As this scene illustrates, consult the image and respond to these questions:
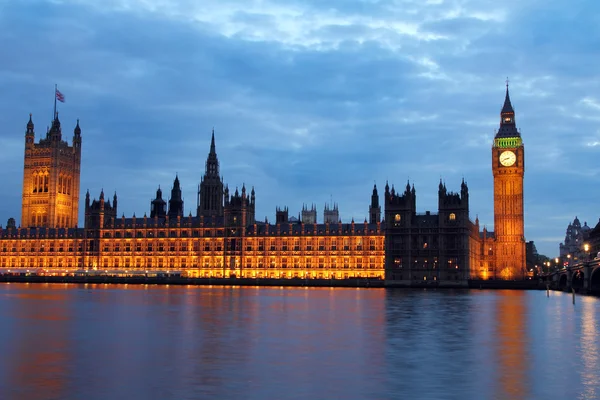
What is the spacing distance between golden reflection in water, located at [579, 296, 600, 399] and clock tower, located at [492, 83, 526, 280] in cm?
13313

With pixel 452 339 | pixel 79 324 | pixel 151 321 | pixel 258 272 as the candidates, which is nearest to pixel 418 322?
pixel 452 339

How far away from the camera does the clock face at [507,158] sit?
195 metres

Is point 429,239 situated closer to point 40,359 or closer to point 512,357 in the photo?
point 512,357

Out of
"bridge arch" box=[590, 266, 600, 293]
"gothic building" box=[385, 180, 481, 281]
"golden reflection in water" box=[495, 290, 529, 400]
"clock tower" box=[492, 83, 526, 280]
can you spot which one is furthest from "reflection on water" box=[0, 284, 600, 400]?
"clock tower" box=[492, 83, 526, 280]

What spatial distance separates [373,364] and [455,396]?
779 cm

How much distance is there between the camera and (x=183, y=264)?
197m

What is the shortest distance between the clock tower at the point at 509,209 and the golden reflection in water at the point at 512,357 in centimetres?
13226

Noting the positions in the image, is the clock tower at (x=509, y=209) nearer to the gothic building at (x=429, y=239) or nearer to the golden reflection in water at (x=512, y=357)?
the gothic building at (x=429, y=239)

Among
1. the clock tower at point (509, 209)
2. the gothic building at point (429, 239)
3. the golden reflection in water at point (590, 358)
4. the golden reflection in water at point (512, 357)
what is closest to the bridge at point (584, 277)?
the gothic building at point (429, 239)

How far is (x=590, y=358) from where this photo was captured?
121 feet

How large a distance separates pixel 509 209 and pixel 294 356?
165983 mm

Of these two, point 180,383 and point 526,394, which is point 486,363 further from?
point 180,383

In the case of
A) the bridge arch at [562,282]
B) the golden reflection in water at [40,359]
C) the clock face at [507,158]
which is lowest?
the golden reflection in water at [40,359]

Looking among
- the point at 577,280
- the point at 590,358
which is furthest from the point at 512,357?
the point at 577,280
